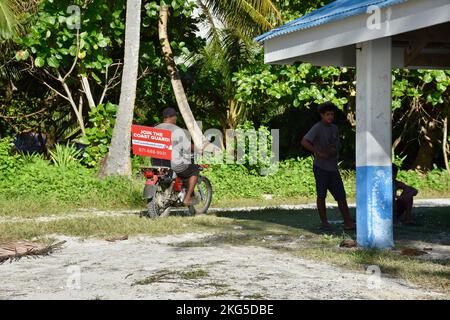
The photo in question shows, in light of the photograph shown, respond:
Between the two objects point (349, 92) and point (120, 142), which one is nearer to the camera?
point (120, 142)

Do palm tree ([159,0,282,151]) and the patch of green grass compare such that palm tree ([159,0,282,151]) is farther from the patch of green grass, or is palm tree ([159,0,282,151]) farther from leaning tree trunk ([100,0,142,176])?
the patch of green grass

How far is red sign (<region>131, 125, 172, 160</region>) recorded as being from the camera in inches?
489

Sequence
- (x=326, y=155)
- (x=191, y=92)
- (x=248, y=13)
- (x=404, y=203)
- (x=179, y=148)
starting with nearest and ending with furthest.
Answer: (x=326, y=155), (x=404, y=203), (x=179, y=148), (x=248, y=13), (x=191, y=92)

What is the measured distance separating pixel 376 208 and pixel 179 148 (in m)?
3.98

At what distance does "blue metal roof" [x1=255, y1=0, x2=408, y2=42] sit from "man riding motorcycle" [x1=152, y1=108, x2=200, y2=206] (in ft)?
7.37

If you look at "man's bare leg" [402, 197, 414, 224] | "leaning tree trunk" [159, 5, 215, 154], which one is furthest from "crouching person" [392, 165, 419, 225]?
"leaning tree trunk" [159, 5, 215, 154]

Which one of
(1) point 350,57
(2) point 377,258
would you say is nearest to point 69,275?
(2) point 377,258

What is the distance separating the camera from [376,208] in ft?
31.7

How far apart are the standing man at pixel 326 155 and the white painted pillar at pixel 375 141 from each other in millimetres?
1455

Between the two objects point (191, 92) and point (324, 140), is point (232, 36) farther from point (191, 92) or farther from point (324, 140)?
point (324, 140)

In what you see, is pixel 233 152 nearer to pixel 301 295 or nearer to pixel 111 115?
pixel 111 115

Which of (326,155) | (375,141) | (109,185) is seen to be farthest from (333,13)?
(109,185)
